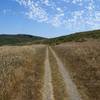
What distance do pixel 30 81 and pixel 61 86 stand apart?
289 cm

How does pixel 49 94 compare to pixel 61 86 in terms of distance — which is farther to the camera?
pixel 61 86

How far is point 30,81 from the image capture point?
19.3m

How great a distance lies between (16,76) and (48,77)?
2481 millimetres

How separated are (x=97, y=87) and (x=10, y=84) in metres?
5.31

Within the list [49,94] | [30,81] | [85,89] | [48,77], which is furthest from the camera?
[48,77]

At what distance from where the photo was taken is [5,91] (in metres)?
15.3

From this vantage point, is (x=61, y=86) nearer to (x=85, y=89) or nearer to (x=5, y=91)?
(x=85, y=89)

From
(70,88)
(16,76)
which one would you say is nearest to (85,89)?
(70,88)

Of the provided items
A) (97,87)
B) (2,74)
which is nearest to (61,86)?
(97,87)

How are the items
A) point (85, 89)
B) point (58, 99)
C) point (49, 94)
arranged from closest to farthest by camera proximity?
point (58, 99), point (49, 94), point (85, 89)

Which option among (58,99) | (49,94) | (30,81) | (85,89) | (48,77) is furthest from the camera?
(48,77)

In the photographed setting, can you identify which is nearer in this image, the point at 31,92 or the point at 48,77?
the point at 31,92

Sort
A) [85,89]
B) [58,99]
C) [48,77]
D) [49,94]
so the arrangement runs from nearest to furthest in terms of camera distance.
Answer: [58,99], [49,94], [85,89], [48,77]

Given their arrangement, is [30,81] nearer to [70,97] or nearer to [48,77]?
[48,77]
